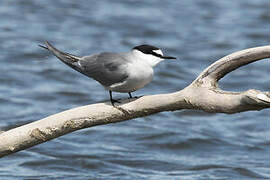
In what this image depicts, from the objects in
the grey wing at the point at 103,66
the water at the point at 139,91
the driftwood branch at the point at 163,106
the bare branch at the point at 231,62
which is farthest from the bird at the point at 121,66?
the water at the point at 139,91

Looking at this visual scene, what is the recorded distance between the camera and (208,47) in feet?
51.9

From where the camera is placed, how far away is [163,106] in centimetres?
587

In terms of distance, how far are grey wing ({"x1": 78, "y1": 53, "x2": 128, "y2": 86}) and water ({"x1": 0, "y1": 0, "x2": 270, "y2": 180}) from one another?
2.89 meters

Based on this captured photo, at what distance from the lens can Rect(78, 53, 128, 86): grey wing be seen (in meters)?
6.33

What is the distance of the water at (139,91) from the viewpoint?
9680 millimetres

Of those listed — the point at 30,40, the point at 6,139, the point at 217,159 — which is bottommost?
the point at 217,159

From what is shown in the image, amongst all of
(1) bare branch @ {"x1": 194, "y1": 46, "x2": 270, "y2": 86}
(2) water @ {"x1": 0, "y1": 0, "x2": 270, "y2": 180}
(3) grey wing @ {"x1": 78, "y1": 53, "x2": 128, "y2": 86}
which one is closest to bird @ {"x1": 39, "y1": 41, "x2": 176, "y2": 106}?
(3) grey wing @ {"x1": 78, "y1": 53, "x2": 128, "y2": 86}

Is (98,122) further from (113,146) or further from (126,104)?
(113,146)

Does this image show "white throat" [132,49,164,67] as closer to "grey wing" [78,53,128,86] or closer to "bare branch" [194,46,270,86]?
"grey wing" [78,53,128,86]

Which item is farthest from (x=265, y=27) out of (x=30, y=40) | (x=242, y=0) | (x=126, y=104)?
(x=126, y=104)

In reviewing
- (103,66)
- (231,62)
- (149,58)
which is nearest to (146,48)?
(149,58)

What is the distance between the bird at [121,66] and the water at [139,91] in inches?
114

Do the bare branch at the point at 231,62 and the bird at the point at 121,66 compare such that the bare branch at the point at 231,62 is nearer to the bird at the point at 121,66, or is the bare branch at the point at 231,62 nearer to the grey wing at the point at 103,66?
the bird at the point at 121,66

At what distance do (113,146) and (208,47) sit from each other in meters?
5.79
